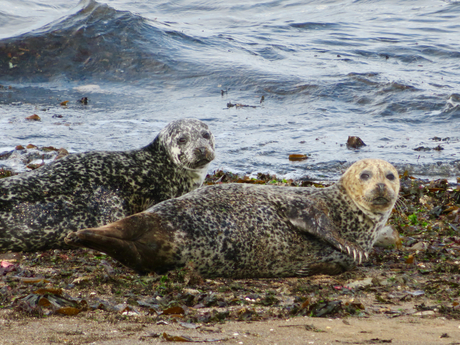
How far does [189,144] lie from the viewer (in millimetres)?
6184

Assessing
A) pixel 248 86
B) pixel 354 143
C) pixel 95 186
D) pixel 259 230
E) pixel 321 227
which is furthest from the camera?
pixel 248 86

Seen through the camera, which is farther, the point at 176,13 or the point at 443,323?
the point at 176,13

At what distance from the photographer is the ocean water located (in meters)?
10.6

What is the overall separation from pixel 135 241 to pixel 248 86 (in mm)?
11642

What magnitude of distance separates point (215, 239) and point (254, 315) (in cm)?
122

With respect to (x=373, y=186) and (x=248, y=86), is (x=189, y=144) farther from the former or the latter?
(x=248, y=86)

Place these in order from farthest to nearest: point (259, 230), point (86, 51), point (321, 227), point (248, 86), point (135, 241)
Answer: point (86, 51)
point (248, 86)
point (321, 227)
point (259, 230)
point (135, 241)

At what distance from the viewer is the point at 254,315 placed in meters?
3.24

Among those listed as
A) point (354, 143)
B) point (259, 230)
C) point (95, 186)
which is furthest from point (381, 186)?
point (354, 143)

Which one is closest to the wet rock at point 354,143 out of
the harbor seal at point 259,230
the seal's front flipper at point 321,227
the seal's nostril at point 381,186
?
the harbor seal at point 259,230

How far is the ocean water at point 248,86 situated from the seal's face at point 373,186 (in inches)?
150

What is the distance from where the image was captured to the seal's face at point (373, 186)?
194 inches

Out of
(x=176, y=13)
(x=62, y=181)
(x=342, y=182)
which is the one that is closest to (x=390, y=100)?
(x=342, y=182)

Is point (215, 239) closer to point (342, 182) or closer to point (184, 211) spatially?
point (184, 211)
